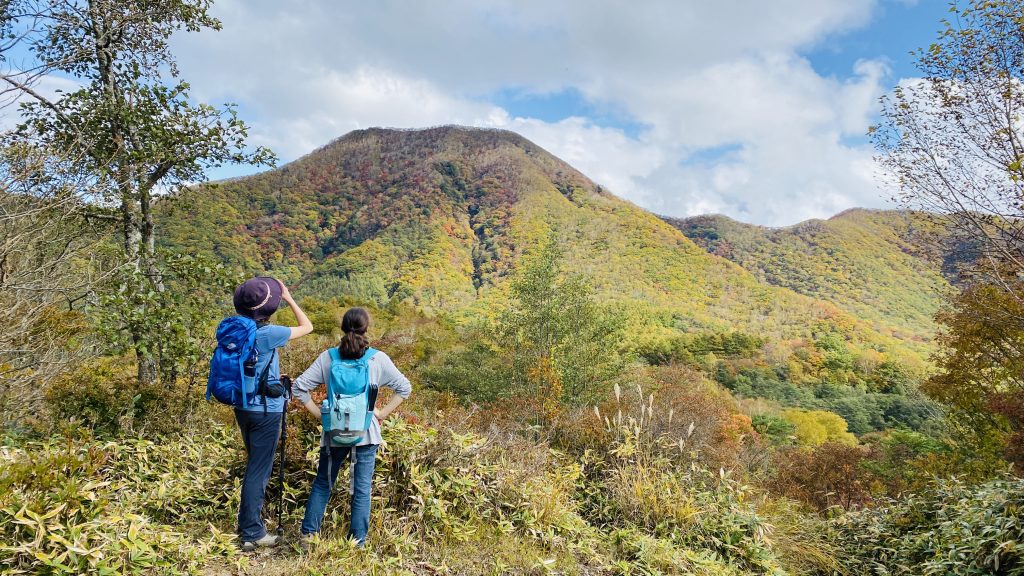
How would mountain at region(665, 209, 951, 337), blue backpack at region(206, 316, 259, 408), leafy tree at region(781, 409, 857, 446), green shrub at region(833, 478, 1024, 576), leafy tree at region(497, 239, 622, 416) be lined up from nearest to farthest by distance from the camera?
blue backpack at region(206, 316, 259, 408) < green shrub at region(833, 478, 1024, 576) < leafy tree at region(497, 239, 622, 416) < leafy tree at region(781, 409, 857, 446) < mountain at region(665, 209, 951, 337)

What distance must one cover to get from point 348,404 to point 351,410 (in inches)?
1.5

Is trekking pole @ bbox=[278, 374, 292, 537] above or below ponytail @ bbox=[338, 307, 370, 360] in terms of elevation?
below

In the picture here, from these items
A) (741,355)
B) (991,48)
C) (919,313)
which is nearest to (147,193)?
(991,48)

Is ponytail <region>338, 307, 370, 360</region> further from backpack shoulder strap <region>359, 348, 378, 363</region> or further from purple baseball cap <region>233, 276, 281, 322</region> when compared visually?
purple baseball cap <region>233, 276, 281, 322</region>

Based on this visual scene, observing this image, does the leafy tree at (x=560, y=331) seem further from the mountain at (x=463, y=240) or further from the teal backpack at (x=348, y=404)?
the mountain at (x=463, y=240)

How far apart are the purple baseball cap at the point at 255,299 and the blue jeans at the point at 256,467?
0.60 m

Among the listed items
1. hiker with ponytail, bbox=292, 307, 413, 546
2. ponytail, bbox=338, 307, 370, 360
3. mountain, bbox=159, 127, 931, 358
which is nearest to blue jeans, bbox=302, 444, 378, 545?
hiker with ponytail, bbox=292, 307, 413, 546

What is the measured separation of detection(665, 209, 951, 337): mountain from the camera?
6969 centimetres

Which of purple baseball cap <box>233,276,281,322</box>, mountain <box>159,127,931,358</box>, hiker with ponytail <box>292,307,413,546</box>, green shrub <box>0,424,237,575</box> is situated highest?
mountain <box>159,127,931,358</box>

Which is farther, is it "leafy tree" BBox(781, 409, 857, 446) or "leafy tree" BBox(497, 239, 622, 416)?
"leafy tree" BBox(781, 409, 857, 446)

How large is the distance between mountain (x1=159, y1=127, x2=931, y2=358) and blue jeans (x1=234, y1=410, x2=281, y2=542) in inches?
1497

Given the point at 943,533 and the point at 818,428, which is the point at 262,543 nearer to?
the point at 943,533

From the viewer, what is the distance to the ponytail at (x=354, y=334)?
301 centimetres

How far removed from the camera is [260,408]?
2.91m
